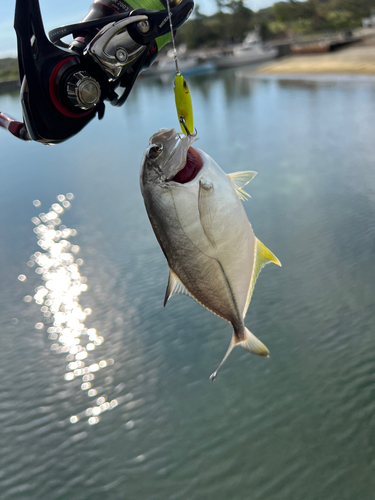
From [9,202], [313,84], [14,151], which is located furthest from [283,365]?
[313,84]

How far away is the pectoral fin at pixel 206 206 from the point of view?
1696 millimetres

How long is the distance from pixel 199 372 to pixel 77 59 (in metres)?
4.03

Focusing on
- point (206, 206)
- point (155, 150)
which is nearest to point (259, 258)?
point (206, 206)

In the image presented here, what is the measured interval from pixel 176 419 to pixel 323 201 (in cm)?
575

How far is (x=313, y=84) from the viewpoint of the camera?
952 inches

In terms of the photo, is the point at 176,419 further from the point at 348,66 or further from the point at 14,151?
the point at 348,66

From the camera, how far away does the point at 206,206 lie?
1726 millimetres

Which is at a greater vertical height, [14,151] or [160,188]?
[160,188]

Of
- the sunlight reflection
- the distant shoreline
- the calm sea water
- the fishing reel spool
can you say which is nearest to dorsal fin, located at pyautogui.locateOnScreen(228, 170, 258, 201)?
the fishing reel spool

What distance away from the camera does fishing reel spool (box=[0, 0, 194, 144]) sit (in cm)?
195

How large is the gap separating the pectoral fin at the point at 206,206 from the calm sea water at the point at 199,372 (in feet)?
10.7

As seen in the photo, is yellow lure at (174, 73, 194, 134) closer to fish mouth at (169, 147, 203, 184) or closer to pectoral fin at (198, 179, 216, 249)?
fish mouth at (169, 147, 203, 184)

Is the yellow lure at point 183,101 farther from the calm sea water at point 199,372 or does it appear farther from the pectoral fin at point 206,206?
the calm sea water at point 199,372

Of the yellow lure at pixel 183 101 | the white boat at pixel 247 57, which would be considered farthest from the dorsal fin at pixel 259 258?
the white boat at pixel 247 57
